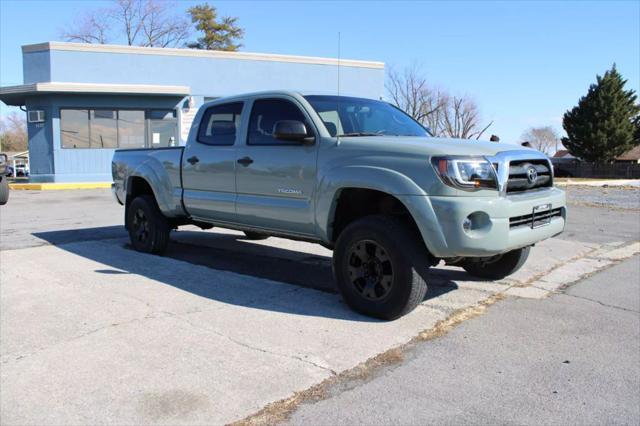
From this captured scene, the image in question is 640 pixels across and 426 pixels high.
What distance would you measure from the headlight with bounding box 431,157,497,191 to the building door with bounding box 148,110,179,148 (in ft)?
63.8

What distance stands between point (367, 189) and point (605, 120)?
54082 mm

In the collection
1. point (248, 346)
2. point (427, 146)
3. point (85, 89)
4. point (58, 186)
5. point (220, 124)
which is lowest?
point (248, 346)

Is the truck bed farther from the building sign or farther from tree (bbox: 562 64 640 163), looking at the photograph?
tree (bbox: 562 64 640 163)

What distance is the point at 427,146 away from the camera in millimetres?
Result: 4539

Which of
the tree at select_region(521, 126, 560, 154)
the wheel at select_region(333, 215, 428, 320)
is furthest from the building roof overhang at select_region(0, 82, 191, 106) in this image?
the tree at select_region(521, 126, 560, 154)

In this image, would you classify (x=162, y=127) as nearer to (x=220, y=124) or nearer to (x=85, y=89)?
(x=85, y=89)

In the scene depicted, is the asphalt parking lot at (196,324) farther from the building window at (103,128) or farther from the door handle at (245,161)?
the building window at (103,128)

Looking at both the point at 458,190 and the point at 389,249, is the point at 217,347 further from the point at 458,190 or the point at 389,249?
the point at 458,190

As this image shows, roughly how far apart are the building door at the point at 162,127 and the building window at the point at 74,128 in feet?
7.87

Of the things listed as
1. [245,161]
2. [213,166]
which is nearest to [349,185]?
[245,161]

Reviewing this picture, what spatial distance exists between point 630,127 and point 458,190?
5548cm

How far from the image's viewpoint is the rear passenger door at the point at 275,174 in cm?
532

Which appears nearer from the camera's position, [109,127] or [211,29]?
[109,127]

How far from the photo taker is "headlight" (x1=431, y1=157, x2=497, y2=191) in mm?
4344
